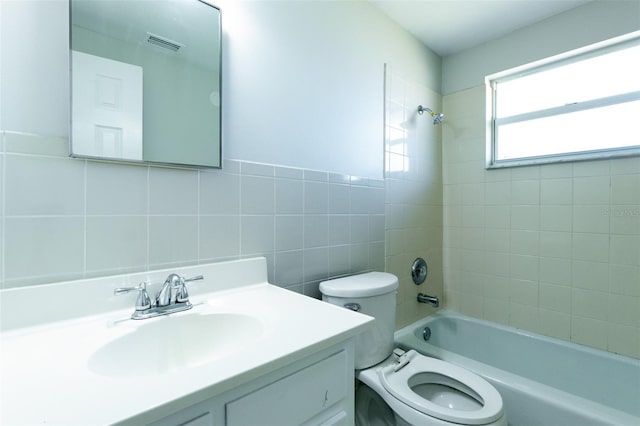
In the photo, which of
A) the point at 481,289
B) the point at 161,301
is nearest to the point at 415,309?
the point at 481,289

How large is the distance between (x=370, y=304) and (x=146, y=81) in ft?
3.87

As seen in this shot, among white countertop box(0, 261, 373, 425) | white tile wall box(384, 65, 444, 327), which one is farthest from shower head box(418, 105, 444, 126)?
white countertop box(0, 261, 373, 425)

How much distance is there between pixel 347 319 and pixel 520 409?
1.03 meters

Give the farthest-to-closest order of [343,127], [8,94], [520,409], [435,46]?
[435,46] < [343,127] < [520,409] < [8,94]

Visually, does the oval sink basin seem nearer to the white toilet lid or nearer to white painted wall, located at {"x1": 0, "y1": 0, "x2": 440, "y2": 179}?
white painted wall, located at {"x1": 0, "y1": 0, "x2": 440, "y2": 179}

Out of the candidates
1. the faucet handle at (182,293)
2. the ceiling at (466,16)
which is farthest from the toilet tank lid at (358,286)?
the ceiling at (466,16)

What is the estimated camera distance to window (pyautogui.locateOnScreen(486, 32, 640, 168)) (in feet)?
5.32

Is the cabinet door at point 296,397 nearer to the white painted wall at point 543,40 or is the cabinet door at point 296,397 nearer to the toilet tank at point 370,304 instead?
the toilet tank at point 370,304

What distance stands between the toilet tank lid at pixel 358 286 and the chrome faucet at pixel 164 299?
0.57 meters

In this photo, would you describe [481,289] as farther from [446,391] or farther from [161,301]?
[161,301]

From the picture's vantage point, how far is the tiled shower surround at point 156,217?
739mm

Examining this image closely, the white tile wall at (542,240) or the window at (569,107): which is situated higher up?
the window at (569,107)

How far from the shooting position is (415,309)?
1949 millimetres

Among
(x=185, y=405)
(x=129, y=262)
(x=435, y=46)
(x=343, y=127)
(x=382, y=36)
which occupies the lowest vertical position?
(x=185, y=405)
